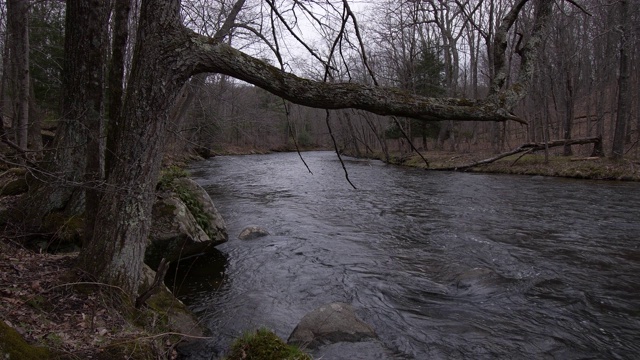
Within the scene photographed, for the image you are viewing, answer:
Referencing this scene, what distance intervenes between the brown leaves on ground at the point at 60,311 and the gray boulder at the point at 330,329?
1886 millimetres

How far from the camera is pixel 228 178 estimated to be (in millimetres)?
21172

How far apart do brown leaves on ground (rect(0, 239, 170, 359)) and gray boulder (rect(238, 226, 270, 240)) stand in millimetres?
5245

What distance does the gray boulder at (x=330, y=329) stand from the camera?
15.5 ft

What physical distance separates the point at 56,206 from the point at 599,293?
801cm

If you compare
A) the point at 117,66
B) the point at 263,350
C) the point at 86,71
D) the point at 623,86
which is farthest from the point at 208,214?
the point at 623,86

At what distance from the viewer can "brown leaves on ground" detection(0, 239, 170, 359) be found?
120 inches

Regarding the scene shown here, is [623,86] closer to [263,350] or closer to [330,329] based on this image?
[330,329]

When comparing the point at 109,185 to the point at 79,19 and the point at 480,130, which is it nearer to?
the point at 79,19

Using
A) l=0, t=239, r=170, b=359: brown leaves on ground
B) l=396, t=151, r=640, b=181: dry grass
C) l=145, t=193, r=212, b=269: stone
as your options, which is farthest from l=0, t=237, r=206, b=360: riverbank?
l=396, t=151, r=640, b=181: dry grass

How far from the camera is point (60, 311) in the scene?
3506 millimetres

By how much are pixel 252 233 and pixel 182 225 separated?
2.54 meters

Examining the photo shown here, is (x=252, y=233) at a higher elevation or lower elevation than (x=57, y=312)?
lower

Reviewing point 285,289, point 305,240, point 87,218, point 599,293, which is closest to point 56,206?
point 87,218

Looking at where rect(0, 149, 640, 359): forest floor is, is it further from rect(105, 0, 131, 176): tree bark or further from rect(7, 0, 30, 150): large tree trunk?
rect(7, 0, 30, 150): large tree trunk
